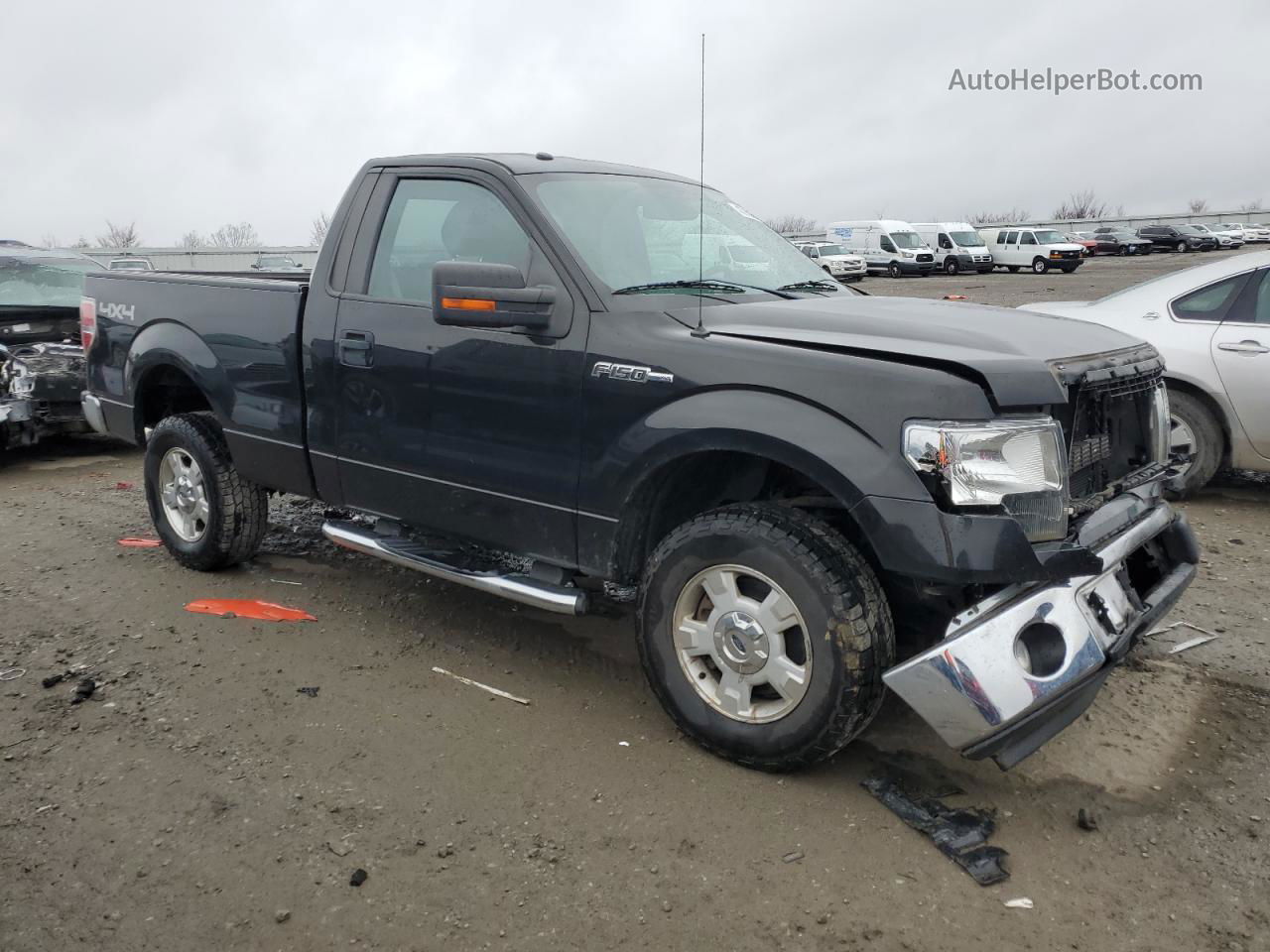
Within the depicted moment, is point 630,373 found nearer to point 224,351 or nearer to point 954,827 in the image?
point 954,827

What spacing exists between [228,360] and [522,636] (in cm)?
185

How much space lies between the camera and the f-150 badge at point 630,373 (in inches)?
133

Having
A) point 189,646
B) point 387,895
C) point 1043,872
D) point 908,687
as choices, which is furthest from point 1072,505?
point 189,646

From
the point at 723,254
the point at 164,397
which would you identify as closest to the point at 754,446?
the point at 723,254

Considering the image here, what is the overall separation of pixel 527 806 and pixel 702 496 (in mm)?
1232

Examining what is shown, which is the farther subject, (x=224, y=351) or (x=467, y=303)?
(x=224, y=351)

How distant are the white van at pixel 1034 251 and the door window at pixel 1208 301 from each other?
3583 centimetres

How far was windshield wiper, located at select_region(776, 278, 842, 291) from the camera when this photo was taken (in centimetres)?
418

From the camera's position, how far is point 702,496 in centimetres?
375

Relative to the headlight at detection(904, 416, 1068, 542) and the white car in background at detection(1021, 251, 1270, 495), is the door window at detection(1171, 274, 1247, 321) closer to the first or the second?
the white car in background at detection(1021, 251, 1270, 495)

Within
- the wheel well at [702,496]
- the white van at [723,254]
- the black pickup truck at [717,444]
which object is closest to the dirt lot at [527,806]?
the black pickup truck at [717,444]

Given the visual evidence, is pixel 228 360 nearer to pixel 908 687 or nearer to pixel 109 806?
pixel 109 806

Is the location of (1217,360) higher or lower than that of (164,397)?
higher

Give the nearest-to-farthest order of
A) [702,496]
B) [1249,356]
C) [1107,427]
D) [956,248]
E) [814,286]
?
1. [1107,427]
2. [702,496]
3. [814,286]
4. [1249,356]
5. [956,248]
